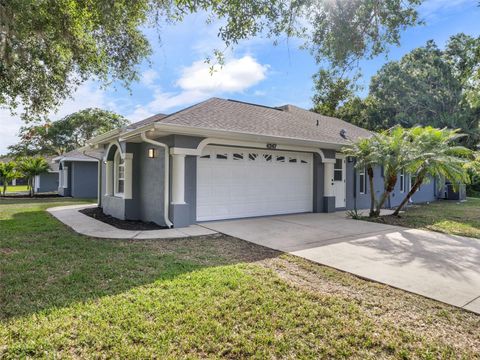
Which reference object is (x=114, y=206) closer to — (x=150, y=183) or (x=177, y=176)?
(x=150, y=183)

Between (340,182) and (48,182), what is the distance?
85.3 feet

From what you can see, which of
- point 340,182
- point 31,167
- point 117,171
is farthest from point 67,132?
point 340,182

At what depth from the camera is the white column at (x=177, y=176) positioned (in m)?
8.45

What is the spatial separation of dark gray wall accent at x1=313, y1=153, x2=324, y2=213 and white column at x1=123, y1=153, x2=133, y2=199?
6680 millimetres

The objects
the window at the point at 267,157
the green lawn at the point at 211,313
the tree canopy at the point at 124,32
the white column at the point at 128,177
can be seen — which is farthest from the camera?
the window at the point at 267,157

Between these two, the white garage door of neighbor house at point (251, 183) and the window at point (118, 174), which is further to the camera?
the window at point (118, 174)

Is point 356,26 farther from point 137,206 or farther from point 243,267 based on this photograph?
point 137,206

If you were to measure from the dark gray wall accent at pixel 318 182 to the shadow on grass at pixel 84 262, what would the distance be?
5575mm

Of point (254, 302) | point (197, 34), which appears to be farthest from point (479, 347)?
point (197, 34)

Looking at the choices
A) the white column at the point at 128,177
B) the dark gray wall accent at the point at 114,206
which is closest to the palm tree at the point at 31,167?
the dark gray wall accent at the point at 114,206

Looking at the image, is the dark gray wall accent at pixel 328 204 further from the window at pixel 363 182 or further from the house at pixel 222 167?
the window at pixel 363 182

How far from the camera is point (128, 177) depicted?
10.1 m

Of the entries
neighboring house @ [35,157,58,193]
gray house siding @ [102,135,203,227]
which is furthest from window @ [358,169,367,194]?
neighboring house @ [35,157,58,193]

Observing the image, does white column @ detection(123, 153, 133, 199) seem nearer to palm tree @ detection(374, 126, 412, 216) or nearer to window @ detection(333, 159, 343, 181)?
window @ detection(333, 159, 343, 181)
